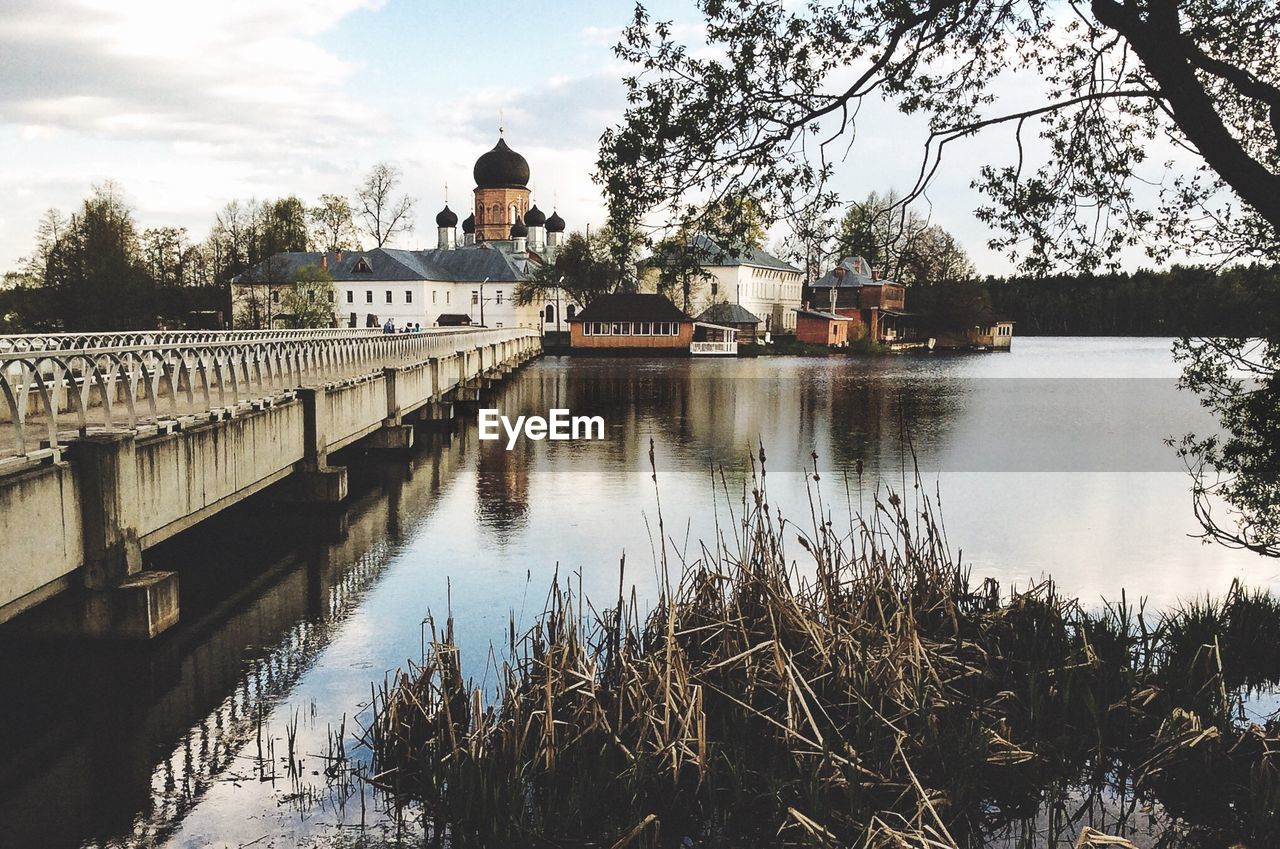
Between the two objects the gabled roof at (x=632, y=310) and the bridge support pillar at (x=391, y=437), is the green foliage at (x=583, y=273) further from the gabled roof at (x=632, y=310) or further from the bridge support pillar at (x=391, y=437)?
the bridge support pillar at (x=391, y=437)

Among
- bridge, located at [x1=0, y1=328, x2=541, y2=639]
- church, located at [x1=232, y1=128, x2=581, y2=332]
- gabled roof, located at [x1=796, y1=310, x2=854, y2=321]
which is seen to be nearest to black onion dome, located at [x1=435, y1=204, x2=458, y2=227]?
church, located at [x1=232, y1=128, x2=581, y2=332]

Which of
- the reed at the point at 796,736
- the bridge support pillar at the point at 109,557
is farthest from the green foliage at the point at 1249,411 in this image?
the bridge support pillar at the point at 109,557

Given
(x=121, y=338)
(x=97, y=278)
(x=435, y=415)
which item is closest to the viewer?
(x=121, y=338)

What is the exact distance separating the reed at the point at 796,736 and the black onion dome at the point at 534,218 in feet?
397

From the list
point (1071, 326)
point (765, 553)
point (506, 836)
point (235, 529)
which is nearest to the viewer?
point (506, 836)

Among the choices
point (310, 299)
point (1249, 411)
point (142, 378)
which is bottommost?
point (1249, 411)

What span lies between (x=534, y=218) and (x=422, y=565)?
114391 mm

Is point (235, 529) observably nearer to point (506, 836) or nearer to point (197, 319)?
point (506, 836)

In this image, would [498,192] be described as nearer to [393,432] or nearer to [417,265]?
[417,265]

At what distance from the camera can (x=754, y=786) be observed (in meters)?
7.68

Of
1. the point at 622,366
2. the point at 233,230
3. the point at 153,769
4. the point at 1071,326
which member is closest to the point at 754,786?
the point at 153,769

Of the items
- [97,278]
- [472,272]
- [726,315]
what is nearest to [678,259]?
[97,278]

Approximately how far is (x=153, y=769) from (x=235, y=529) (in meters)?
9.83

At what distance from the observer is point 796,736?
714cm
